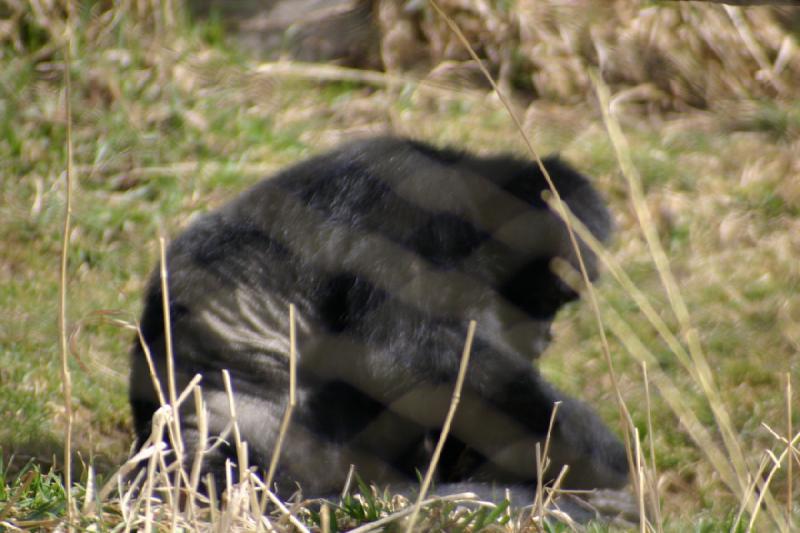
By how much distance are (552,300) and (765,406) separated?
945 millimetres

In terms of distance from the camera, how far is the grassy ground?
3627mm

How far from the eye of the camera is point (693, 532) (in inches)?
84.4

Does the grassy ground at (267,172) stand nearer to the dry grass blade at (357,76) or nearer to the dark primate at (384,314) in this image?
the dry grass blade at (357,76)

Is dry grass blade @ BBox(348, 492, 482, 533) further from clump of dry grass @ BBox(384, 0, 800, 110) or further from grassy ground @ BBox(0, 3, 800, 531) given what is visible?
clump of dry grass @ BBox(384, 0, 800, 110)

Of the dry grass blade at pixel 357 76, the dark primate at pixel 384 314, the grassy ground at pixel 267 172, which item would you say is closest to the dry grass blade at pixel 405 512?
the dark primate at pixel 384 314

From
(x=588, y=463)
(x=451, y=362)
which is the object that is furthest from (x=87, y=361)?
(x=588, y=463)

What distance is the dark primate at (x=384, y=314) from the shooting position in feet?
9.04

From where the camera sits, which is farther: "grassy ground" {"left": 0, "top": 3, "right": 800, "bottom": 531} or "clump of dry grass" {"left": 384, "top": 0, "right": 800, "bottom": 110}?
"clump of dry grass" {"left": 384, "top": 0, "right": 800, "bottom": 110}

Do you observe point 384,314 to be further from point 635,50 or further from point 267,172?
point 635,50

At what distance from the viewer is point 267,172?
15.5 feet

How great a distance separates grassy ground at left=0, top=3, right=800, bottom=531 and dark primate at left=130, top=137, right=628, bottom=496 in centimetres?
61

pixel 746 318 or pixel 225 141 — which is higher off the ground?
pixel 225 141

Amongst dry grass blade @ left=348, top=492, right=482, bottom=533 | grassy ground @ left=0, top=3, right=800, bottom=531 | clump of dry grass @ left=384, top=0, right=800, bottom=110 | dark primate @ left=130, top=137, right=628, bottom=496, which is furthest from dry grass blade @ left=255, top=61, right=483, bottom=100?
dry grass blade @ left=348, top=492, right=482, bottom=533

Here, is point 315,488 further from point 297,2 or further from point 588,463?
point 297,2
